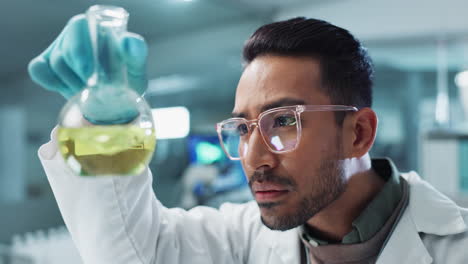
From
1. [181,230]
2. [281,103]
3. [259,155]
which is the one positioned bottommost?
[181,230]

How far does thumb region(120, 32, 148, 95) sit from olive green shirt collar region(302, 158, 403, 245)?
2.42ft

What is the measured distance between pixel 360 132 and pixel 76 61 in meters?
0.85

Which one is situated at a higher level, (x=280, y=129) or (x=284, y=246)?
(x=280, y=129)

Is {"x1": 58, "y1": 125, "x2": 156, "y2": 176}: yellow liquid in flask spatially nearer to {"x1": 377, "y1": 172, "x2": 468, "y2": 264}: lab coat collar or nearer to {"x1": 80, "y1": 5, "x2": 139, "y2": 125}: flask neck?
{"x1": 80, "y1": 5, "x2": 139, "y2": 125}: flask neck

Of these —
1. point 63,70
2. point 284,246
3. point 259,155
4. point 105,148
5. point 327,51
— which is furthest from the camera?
point 284,246

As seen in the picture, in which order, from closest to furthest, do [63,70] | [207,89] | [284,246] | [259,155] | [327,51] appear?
[63,70]
[259,155]
[327,51]
[284,246]
[207,89]

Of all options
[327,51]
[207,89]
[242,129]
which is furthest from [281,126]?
[207,89]

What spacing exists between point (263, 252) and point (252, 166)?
38 centimetres

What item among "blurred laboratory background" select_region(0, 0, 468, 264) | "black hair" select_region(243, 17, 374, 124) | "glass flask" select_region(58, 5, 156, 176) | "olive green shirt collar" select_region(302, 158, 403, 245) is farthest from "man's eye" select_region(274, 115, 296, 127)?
"blurred laboratory background" select_region(0, 0, 468, 264)

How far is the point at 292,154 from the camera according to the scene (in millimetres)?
1101

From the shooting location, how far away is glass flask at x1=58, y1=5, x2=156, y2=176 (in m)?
0.62

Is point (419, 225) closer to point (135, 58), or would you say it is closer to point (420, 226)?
point (420, 226)

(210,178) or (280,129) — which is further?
→ (210,178)

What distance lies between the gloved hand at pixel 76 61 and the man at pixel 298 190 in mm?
236
